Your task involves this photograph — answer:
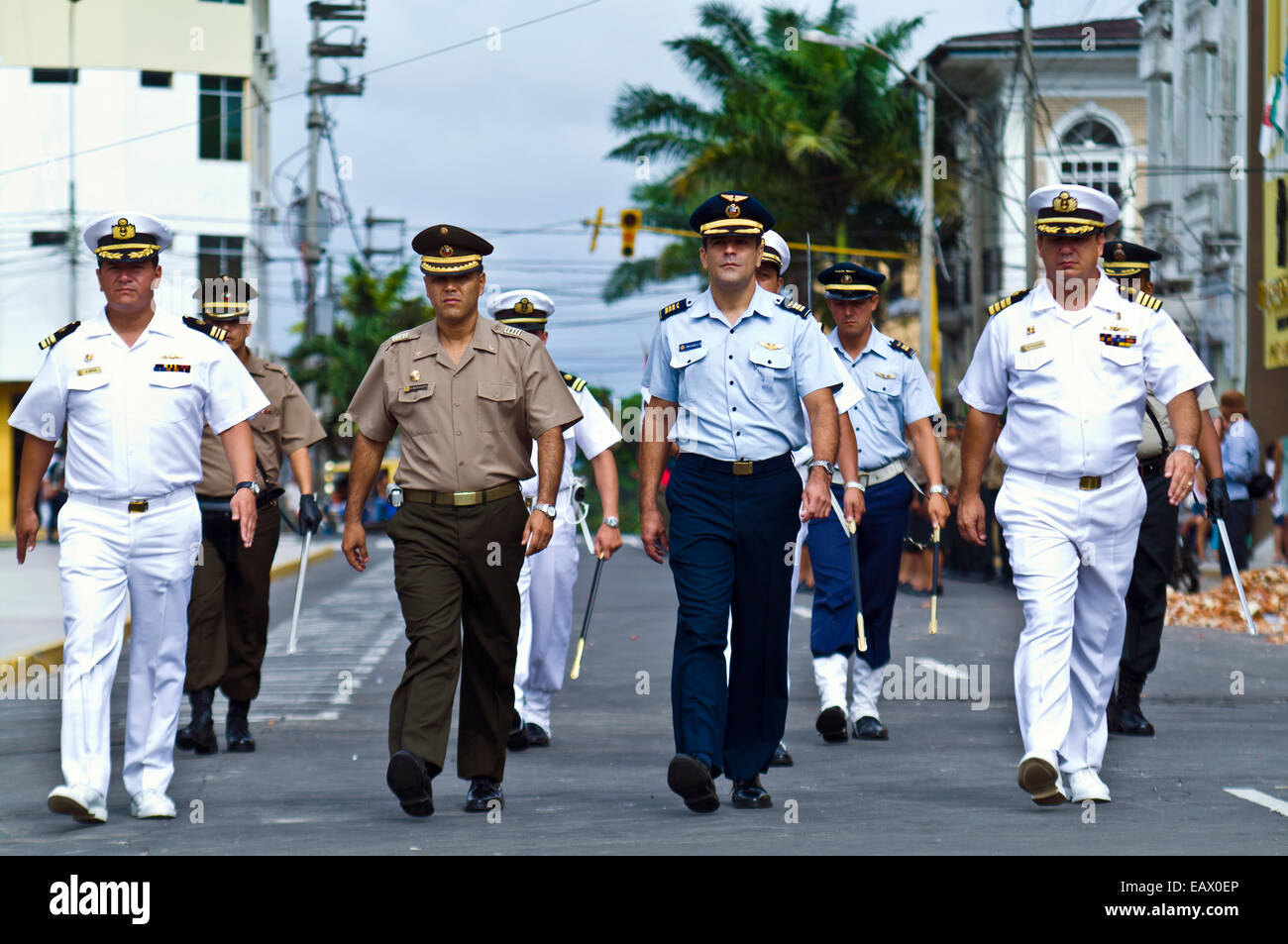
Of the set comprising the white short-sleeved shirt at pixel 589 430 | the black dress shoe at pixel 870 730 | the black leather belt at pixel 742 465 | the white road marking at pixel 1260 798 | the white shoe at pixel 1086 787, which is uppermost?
the white short-sleeved shirt at pixel 589 430

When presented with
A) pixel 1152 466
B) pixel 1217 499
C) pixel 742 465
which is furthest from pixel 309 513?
pixel 1217 499

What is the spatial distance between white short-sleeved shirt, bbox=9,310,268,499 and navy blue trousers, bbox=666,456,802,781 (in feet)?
5.93

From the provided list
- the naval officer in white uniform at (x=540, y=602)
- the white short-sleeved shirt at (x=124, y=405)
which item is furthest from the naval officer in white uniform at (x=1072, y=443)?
the white short-sleeved shirt at (x=124, y=405)

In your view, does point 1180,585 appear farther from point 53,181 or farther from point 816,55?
point 53,181

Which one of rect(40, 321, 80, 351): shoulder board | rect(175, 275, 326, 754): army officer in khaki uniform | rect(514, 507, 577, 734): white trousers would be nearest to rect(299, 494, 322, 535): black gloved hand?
rect(175, 275, 326, 754): army officer in khaki uniform

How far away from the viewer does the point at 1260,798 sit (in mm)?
7496

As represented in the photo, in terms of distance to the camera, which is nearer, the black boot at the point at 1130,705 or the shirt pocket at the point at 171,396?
the shirt pocket at the point at 171,396

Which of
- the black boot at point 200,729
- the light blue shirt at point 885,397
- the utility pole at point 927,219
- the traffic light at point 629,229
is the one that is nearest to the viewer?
the black boot at point 200,729

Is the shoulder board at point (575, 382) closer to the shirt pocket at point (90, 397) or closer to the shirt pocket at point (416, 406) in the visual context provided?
the shirt pocket at point (416, 406)

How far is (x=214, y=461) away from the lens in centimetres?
941

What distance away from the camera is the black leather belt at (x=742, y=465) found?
7.46m

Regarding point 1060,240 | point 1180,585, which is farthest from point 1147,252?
point 1180,585

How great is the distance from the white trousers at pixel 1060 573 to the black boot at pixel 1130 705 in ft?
6.89

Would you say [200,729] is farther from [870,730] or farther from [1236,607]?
[1236,607]
